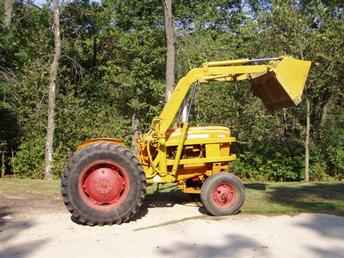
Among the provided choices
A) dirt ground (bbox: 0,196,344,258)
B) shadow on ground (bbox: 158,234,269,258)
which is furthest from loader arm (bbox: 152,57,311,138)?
shadow on ground (bbox: 158,234,269,258)

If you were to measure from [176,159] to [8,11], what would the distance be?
1700 centimetres

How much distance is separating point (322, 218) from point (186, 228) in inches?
85.9

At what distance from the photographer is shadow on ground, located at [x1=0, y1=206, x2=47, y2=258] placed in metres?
6.36

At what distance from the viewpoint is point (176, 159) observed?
855 centimetres

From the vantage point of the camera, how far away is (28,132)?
66.8 feet

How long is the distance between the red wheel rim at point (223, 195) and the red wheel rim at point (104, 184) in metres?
1.47

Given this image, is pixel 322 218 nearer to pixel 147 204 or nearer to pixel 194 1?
pixel 147 204

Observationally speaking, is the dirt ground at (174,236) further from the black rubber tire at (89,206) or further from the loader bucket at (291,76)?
the loader bucket at (291,76)

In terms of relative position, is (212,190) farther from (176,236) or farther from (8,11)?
(8,11)


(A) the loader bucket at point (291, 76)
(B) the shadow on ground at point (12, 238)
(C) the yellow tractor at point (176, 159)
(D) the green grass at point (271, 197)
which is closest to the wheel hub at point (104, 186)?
(C) the yellow tractor at point (176, 159)

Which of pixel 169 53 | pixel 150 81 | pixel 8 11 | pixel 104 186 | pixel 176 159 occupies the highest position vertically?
pixel 8 11

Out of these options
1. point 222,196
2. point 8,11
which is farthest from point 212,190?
point 8,11

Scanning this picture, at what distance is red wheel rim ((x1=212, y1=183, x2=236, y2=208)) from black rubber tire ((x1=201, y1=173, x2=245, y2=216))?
0.04 meters

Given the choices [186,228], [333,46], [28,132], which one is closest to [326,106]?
[333,46]
